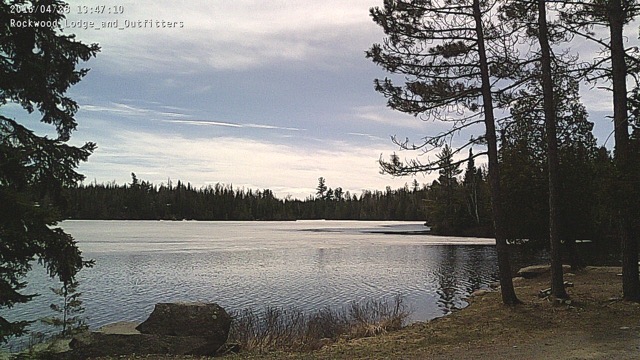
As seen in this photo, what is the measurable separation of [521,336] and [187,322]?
264 inches

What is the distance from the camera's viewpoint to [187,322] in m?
10.6

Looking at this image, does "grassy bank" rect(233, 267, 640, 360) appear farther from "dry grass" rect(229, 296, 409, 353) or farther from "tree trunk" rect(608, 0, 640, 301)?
"dry grass" rect(229, 296, 409, 353)

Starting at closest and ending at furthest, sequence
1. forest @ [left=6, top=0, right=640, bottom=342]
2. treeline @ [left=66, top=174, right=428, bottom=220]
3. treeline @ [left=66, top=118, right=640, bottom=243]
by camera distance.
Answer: forest @ [left=6, top=0, right=640, bottom=342], treeline @ [left=66, top=118, right=640, bottom=243], treeline @ [left=66, top=174, right=428, bottom=220]

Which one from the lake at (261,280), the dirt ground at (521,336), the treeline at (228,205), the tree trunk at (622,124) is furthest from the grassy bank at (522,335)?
the treeline at (228,205)

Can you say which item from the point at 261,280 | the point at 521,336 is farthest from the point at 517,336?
the point at 261,280

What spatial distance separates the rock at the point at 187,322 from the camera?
10.4m

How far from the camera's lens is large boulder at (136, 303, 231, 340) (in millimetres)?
10445

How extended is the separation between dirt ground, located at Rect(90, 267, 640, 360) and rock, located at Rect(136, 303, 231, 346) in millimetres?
995

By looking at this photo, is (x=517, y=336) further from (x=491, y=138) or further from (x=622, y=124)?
(x=622, y=124)

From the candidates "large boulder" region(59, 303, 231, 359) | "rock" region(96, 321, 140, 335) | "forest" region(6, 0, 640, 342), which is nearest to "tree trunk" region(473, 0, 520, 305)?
"forest" region(6, 0, 640, 342)

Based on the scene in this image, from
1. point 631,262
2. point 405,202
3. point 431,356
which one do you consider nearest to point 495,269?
point 631,262

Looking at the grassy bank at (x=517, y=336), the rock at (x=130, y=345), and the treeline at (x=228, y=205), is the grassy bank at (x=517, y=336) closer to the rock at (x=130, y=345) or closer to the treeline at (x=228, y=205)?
the rock at (x=130, y=345)

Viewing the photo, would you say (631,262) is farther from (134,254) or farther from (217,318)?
(134,254)

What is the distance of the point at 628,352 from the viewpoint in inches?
314
